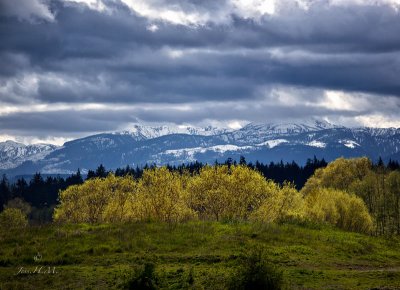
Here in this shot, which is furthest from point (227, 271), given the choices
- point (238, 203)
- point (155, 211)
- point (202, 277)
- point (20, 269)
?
point (238, 203)

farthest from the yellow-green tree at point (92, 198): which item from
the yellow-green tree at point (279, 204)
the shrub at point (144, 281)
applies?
the shrub at point (144, 281)

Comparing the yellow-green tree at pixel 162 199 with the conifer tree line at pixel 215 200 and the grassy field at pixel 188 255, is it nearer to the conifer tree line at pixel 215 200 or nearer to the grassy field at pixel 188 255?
the conifer tree line at pixel 215 200

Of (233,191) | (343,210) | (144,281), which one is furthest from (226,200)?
(144,281)

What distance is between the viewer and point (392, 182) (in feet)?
525

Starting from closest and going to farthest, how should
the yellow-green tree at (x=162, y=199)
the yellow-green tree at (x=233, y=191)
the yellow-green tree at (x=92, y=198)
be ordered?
the yellow-green tree at (x=162, y=199) < the yellow-green tree at (x=233, y=191) < the yellow-green tree at (x=92, y=198)

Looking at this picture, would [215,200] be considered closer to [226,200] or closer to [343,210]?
[226,200]

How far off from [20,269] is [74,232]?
9.99 m

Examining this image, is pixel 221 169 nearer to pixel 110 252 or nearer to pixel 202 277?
pixel 110 252

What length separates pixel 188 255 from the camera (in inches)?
1535

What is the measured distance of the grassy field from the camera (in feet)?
104

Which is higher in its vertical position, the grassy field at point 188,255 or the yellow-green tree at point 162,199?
the yellow-green tree at point 162,199

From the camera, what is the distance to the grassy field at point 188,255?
104ft

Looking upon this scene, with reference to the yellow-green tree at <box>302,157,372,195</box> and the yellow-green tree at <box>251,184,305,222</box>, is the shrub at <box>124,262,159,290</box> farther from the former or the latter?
the yellow-green tree at <box>302,157,372,195</box>

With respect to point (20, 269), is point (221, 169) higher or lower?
higher
